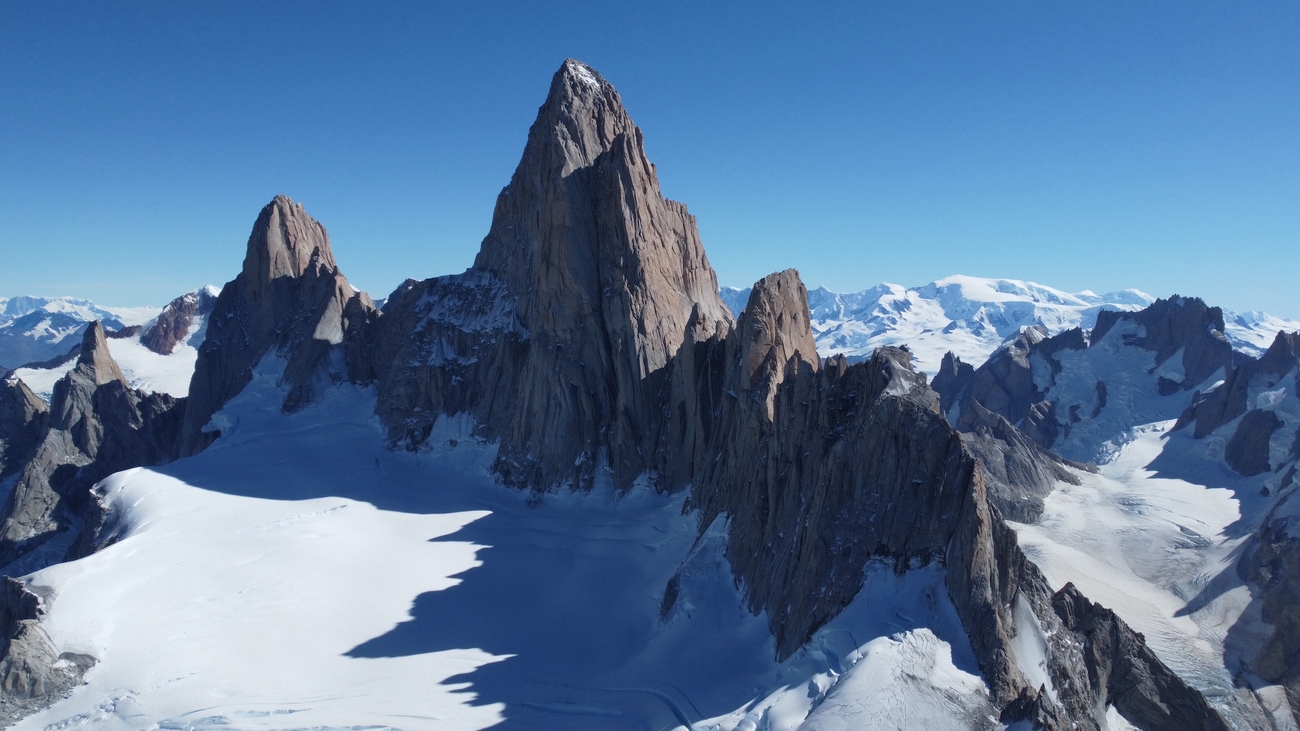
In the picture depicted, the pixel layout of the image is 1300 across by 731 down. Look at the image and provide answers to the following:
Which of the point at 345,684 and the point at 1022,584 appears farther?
the point at 345,684

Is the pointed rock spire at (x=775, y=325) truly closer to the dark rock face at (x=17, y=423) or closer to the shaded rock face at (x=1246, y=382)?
the dark rock face at (x=17, y=423)

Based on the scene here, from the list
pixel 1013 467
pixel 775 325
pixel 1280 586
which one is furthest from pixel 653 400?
pixel 1013 467

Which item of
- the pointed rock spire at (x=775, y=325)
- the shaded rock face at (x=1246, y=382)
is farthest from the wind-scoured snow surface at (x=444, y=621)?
the shaded rock face at (x=1246, y=382)

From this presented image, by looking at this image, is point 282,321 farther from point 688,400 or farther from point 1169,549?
point 1169,549

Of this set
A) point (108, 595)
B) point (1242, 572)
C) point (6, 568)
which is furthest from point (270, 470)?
point (1242, 572)

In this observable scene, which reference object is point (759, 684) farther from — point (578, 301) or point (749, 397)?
point (578, 301)

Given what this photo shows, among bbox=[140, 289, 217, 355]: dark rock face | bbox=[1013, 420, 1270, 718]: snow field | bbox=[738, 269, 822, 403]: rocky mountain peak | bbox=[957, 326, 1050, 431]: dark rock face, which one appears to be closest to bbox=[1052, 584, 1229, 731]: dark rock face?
bbox=[738, 269, 822, 403]: rocky mountain peak

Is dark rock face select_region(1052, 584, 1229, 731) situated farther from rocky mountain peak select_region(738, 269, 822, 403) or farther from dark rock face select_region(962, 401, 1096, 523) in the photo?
dark rock face select_region(962, 401, 1096, 523)
